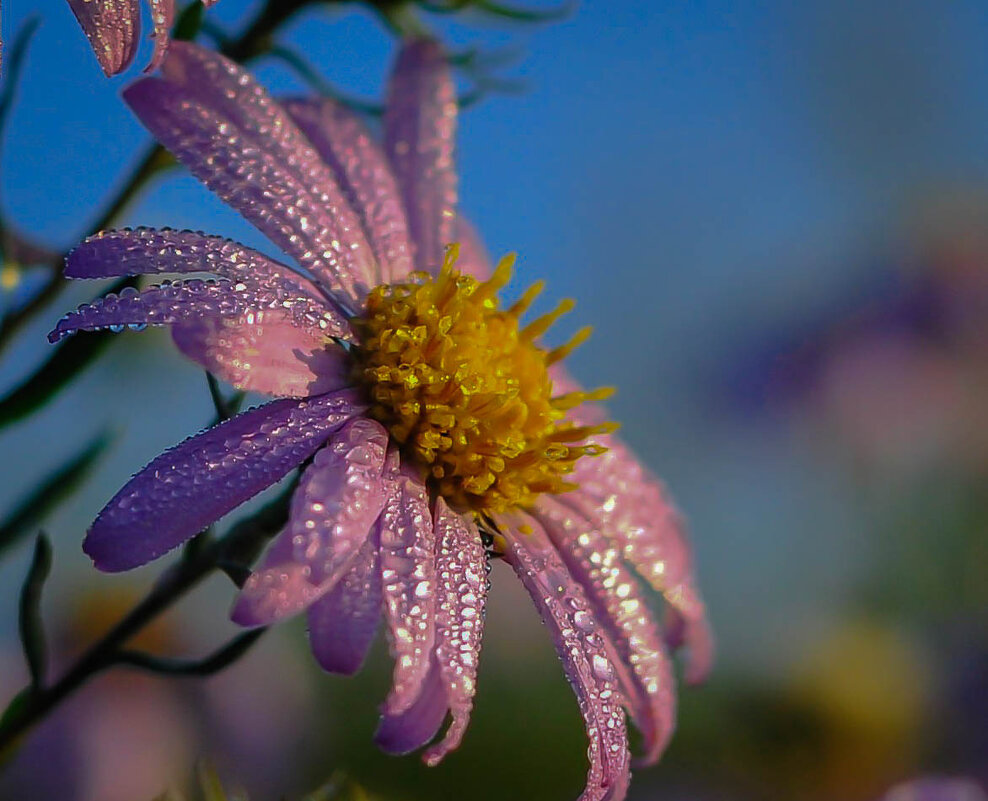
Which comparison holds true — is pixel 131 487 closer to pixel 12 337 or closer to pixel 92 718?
pixel 12 337

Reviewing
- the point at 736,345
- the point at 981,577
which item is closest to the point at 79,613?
the point at 981,577

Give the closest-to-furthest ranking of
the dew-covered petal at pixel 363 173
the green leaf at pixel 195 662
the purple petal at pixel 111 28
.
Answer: the purple petal at pixel 111 28 → the green leaf at pixel 195 662 → the dew-covered petal at pixel 363 173

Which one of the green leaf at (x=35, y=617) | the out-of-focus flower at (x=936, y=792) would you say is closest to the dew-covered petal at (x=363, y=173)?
the green leaf at (x=35, y=617)

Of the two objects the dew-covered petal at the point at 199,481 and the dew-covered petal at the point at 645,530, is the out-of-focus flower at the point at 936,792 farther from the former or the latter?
the dew-covered petal at the point at 199,481

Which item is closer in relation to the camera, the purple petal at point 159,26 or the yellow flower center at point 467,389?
the purple petal at point 159,26

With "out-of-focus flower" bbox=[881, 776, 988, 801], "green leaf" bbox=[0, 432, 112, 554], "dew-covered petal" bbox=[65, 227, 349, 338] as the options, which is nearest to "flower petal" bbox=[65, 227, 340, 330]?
"dew-covered petal" bbox=[65, 227, 349, 338]

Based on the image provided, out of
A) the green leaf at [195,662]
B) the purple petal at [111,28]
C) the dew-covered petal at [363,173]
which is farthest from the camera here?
the dew-covered petal at [363,173]

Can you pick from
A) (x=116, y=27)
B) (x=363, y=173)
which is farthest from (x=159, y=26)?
(x=363, y=173)

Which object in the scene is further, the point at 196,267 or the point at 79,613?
the point at 79,613
